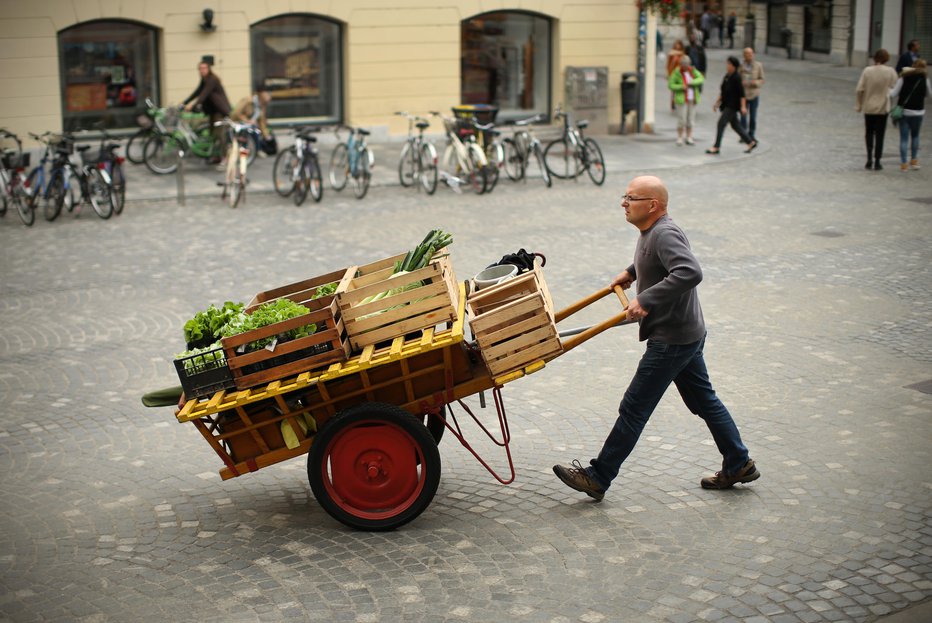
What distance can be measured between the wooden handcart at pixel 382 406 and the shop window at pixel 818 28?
3738 cm

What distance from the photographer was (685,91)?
22391mm

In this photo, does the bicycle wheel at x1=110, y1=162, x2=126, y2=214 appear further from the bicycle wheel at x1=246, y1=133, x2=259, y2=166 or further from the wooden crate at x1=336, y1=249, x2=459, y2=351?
the wooden crate at x1=336, y1=249, x2=459, y2=351

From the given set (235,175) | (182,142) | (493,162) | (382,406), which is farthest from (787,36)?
(382,406)

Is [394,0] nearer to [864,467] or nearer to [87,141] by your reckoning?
[87,141]

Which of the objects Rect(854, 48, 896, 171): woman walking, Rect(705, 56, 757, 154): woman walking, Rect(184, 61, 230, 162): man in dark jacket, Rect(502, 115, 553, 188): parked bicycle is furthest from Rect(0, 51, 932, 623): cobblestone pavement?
Rect(705, 56, 757, 154): woman walking

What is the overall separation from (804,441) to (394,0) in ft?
56.7

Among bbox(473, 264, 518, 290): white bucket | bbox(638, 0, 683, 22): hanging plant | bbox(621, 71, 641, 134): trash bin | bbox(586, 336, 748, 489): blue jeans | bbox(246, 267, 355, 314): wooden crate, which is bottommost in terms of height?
bbox(586, 336, 748, 489): blue jeans

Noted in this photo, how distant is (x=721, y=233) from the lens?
14195 millimetres

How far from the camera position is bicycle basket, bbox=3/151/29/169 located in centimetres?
1565

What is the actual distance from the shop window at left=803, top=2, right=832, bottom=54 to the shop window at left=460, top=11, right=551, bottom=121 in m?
19.2

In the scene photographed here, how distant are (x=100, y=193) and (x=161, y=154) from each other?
3.98 m

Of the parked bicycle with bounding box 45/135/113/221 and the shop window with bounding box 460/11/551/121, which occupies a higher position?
the shop window with bounding box 460/11/551/121

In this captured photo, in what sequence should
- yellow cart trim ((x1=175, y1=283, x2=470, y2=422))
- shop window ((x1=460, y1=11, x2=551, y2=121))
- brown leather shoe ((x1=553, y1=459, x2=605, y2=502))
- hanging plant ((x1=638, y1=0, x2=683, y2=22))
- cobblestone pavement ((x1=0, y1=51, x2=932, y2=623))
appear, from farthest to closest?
1. shop window ((x1=460, y1=11, x2=551, y2=121))
2. hanging plant ((x1=638, y1=0, x2=683, y2=22))
3. brown leather shoe ((x1=553, y1=459, x2=605, y2=502))
4. yellow cart trim ((x1=175, y1=283, x2=470, y2=422))
5. cobblestone pavement ((x1=0, y1=51, x2=932, y2=623))

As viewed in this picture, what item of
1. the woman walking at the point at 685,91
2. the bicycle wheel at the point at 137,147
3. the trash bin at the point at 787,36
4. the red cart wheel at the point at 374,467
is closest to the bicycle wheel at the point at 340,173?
the bicycle wheel at the point at 137,147
